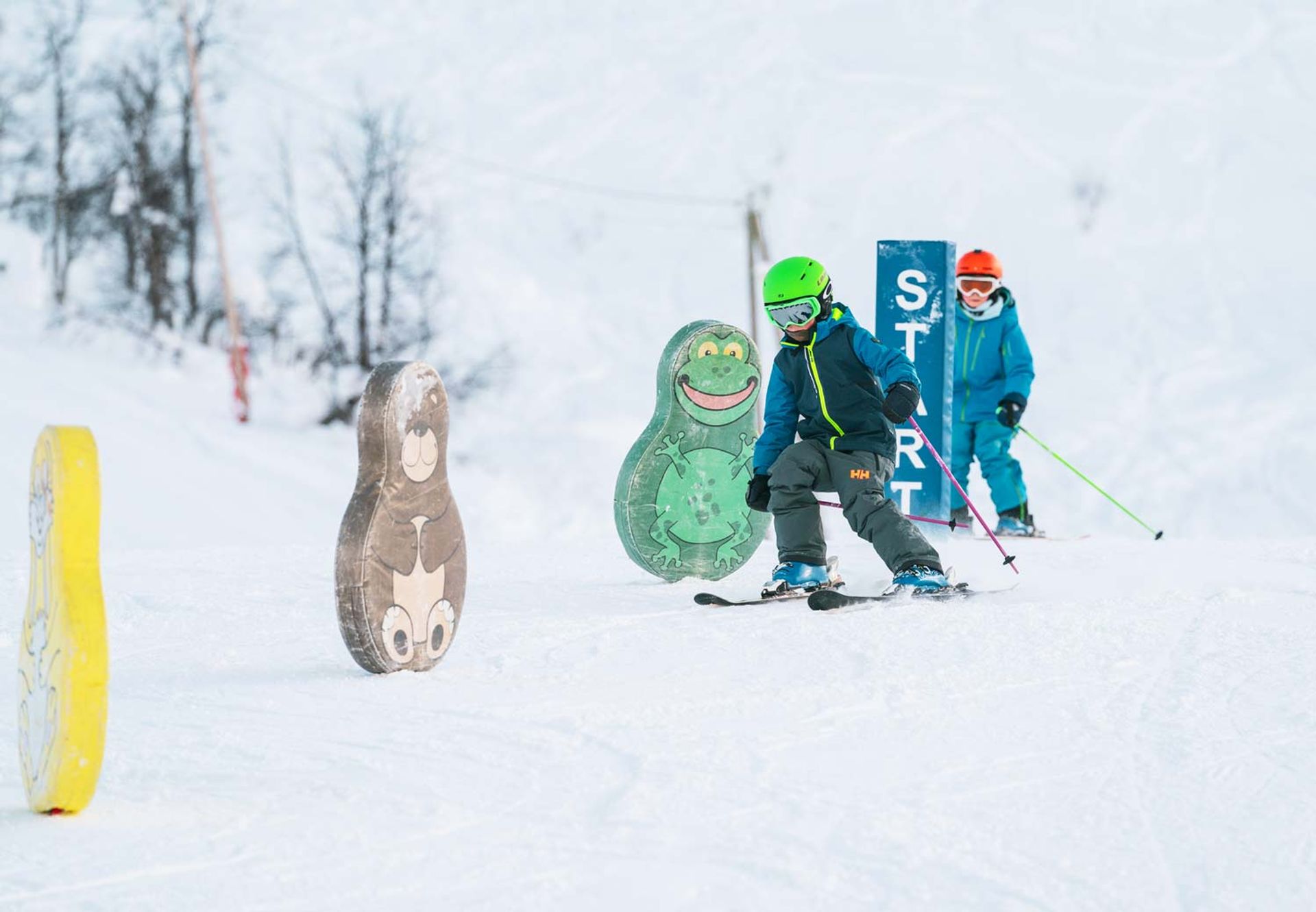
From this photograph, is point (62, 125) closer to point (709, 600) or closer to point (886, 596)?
point (709, 600)


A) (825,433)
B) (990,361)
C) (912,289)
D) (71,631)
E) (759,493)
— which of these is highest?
(912,289)

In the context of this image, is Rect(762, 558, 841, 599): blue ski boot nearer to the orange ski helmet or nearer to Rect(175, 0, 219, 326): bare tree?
the orange ski helmet

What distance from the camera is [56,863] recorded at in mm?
2275

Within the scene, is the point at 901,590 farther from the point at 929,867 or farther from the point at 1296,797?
the point at 929,867

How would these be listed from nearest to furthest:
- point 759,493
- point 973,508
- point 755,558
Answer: point 759,493, point 973,508, point 755,558

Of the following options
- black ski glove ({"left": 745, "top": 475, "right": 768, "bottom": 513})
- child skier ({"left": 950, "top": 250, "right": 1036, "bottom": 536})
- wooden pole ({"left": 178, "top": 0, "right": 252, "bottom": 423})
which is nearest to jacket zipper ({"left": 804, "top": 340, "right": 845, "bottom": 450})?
black ski glove ({"left": 745, "top": 475, "right": 768, "bottom": 513})

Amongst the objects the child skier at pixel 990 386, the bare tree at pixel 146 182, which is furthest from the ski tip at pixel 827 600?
the bare tree at pixel 146 182

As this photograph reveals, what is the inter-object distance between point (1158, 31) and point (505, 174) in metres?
14.9

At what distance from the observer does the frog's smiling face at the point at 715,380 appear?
5.48 metres

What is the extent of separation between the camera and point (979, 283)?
7449mm

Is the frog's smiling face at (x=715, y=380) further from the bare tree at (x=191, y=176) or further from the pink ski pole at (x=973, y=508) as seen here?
the bare tree at (x=191, y=176)

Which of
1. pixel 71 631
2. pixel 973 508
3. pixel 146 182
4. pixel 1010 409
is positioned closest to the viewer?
pixel 71 631

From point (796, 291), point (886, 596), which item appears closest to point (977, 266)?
point (796, 291)

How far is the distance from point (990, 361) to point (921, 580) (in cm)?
316
